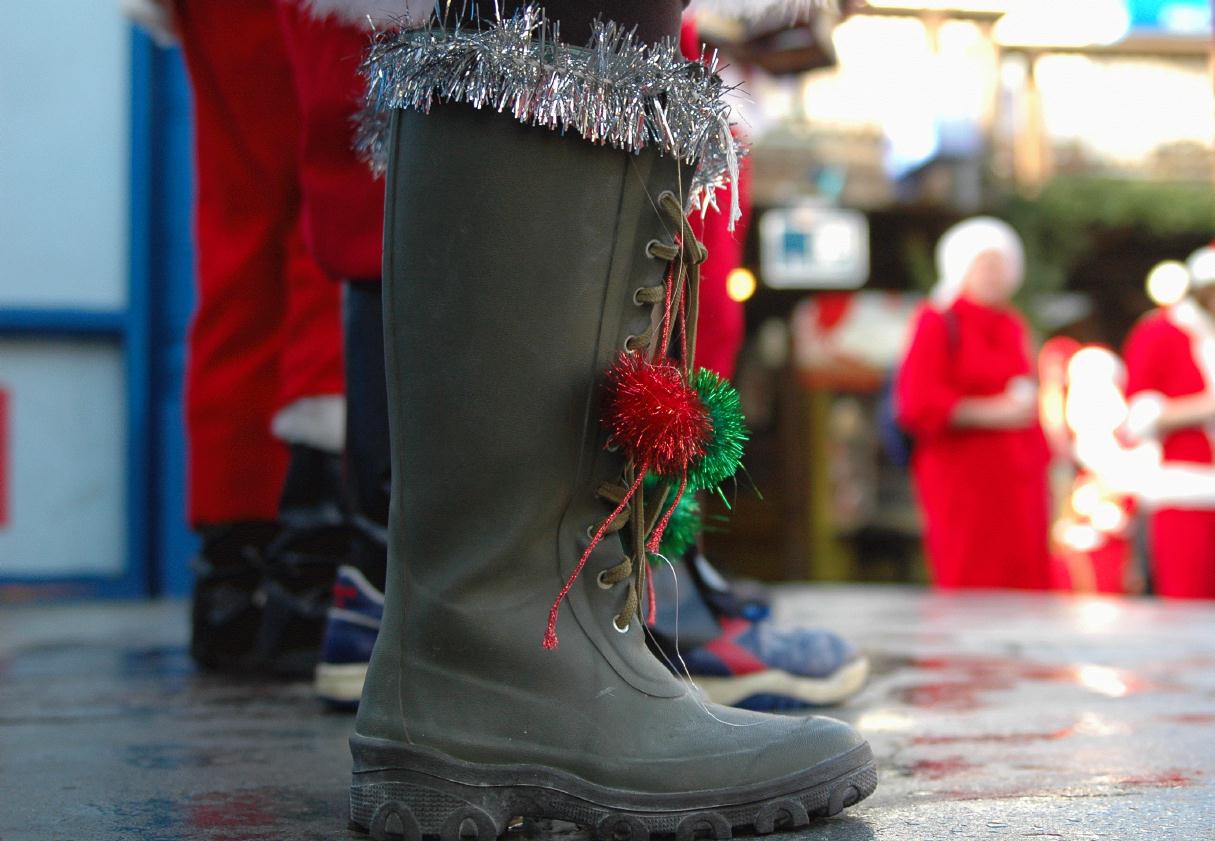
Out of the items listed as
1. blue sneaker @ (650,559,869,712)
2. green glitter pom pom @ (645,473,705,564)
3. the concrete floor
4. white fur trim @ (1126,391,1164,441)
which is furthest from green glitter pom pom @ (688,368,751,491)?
white fur trim @ (1126,391,1164,441)

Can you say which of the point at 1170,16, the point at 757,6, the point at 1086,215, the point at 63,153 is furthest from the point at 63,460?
the point at 1170,16

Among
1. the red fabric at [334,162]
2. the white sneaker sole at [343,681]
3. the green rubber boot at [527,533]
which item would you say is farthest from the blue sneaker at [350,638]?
the green rubber boot at [527,533]

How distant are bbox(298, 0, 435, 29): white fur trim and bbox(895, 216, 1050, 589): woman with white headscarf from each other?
116 inches

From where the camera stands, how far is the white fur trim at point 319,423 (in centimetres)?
168

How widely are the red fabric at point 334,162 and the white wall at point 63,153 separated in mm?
2364

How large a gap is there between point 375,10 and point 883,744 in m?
0.82

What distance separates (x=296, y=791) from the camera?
100 centimetres

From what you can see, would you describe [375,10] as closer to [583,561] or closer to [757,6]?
[757,6]

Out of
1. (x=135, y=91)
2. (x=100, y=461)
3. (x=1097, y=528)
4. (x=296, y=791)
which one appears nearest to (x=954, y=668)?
(x=296, y=791)

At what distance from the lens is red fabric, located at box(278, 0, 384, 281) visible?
128 cm

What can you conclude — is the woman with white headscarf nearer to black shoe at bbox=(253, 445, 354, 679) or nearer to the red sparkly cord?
black shoe at bbox=(253, 445, 354, 679)

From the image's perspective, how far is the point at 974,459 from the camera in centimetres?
391

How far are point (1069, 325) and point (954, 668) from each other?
25.1ft

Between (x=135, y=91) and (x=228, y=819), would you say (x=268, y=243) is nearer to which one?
→ (x=228, y=819)
